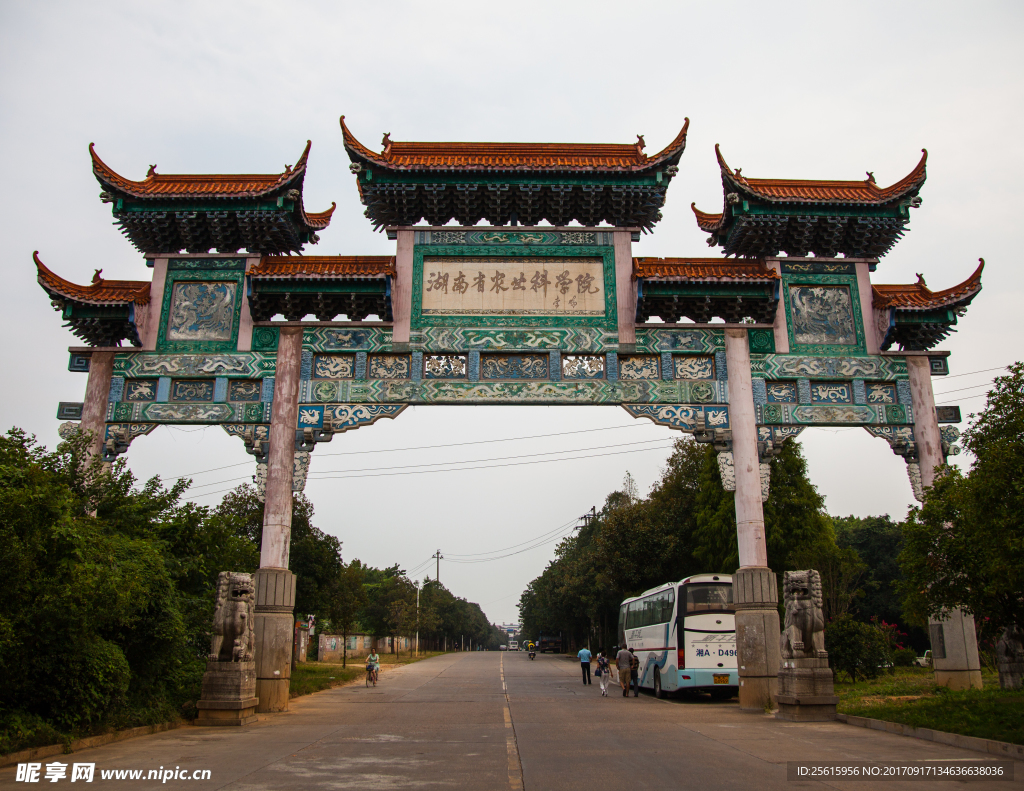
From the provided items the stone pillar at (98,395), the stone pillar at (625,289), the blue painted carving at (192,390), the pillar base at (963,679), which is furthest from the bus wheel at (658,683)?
the stone pillar at (98,395)

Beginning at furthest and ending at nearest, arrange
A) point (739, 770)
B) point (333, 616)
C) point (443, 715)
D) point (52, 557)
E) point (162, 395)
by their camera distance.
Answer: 1. point (333, 616)
2. point (162, 395)
3. point (443, 715)
4. point (52, 557)
5. point (739, 770)

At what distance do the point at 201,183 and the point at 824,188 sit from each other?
14.4 metres

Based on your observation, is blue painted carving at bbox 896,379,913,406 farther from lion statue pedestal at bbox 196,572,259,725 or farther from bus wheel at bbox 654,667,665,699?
lion statue pedestal at bbox 196,572,259,725

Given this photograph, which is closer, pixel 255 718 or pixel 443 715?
pixel 255 718

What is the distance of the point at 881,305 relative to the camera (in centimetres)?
1655

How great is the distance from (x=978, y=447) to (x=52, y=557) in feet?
42.0

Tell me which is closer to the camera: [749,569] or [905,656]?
[749,569]

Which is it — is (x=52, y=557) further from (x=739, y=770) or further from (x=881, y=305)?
(x=881, y=305)

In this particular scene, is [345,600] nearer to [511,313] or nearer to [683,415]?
[511,313]

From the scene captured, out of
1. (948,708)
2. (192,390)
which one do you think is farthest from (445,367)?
(948,708)

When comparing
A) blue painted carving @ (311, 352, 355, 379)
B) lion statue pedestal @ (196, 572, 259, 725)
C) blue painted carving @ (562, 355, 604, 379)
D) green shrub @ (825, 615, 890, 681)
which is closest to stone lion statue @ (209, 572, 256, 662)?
lion statue pedestal @ (196, 572, 259, 725)

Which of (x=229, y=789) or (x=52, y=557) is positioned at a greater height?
(x=52, y=557)

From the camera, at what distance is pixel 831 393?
16062 mm

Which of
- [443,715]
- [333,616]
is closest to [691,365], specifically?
[443,715]
